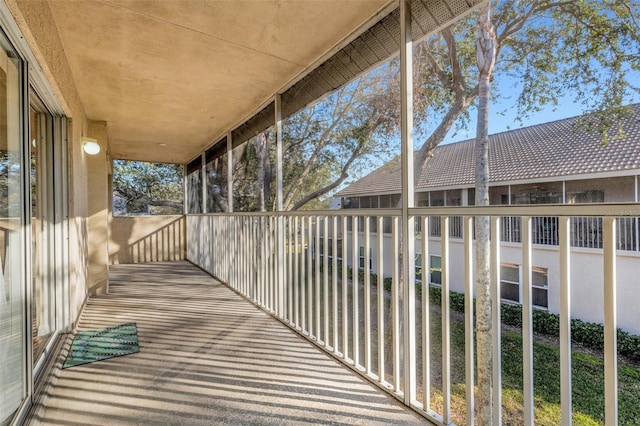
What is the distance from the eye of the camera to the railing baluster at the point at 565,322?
1242 millimetres

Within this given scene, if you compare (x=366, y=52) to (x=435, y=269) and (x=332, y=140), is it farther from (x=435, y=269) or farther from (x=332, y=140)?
(x=435, y=269)

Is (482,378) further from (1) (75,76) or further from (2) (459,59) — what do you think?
(1) (75,76)

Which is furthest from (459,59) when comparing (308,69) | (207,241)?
(207,241)

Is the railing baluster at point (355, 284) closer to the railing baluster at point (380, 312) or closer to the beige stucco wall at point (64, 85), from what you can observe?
the railing baluster at point (380, 312)

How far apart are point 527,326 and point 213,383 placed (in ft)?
5.92

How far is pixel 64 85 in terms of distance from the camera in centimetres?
255

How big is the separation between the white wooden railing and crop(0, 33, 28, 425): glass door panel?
1826mm

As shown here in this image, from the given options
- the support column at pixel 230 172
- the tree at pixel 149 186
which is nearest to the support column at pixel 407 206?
the support column at pixel 230 172

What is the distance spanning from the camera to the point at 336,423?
168 centimetres

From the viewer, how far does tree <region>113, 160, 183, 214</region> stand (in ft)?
24.2

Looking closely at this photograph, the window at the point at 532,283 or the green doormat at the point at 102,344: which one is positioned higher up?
the window at the point at 532,283

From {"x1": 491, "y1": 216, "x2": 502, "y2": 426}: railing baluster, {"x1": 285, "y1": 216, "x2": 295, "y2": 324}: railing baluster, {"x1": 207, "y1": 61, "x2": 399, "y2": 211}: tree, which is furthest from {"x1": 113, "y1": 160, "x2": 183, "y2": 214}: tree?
{"x1": 491, "y1": 216, "x2": 502, "y2": 426}: railing baluster

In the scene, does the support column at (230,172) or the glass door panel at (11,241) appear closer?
the glass door panel at (11,241)

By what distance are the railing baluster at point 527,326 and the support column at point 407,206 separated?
574mm
